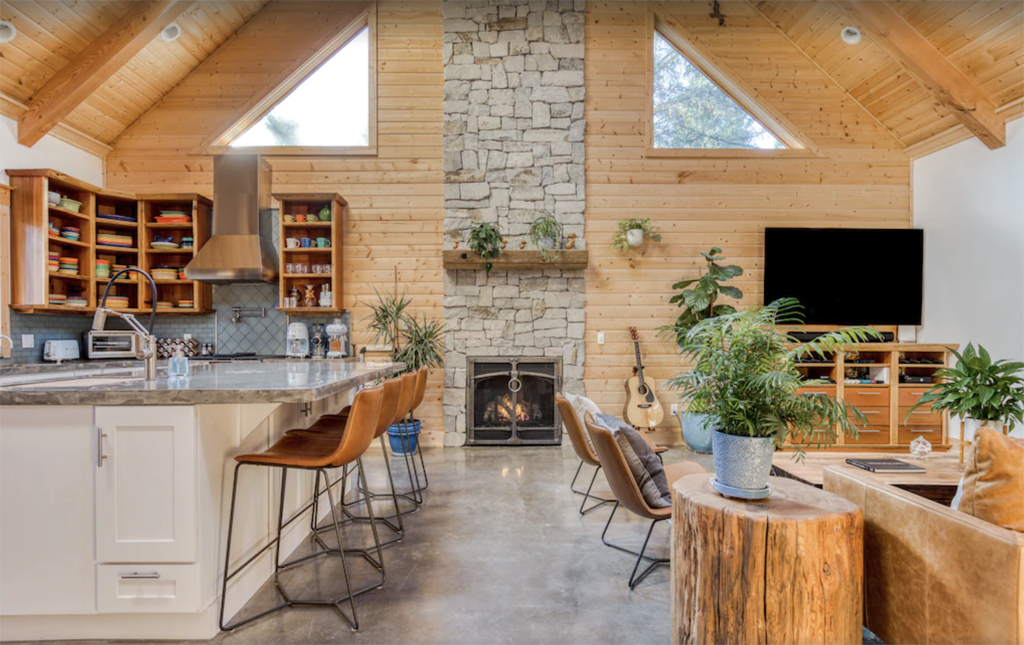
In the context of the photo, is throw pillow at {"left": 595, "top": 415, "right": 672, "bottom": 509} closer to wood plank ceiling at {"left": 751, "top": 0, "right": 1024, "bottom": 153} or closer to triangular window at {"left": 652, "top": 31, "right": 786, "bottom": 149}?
triangular window at {"left": 652, "top": 31, "right": 786, "bottom": 149}

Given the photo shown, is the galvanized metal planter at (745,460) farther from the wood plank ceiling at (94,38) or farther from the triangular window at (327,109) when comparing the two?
the wood plank ceiling at (94,38)

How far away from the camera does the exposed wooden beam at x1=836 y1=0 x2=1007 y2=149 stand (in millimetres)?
4574

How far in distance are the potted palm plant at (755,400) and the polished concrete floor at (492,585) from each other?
842 millimetres

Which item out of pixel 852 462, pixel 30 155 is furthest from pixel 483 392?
pixel 30 155

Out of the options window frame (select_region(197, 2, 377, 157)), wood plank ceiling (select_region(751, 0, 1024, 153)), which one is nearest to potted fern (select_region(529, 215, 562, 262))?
window frame (select_region(197, 2, 377, 157))

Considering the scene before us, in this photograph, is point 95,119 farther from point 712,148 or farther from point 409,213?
point 712,148

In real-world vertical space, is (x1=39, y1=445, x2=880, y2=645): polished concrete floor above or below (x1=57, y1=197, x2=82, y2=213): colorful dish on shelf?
below

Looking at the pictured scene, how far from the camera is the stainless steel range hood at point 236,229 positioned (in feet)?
16.6

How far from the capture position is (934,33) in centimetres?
464

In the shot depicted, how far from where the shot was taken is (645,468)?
2.57m

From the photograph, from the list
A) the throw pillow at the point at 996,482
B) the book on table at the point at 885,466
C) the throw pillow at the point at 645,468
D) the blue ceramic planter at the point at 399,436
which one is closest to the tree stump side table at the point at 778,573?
the throw pillow at the point at 996,482

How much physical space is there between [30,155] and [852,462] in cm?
674

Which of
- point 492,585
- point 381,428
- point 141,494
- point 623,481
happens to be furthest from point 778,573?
point 141,494

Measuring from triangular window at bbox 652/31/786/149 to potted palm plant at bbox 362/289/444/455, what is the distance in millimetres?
3176
